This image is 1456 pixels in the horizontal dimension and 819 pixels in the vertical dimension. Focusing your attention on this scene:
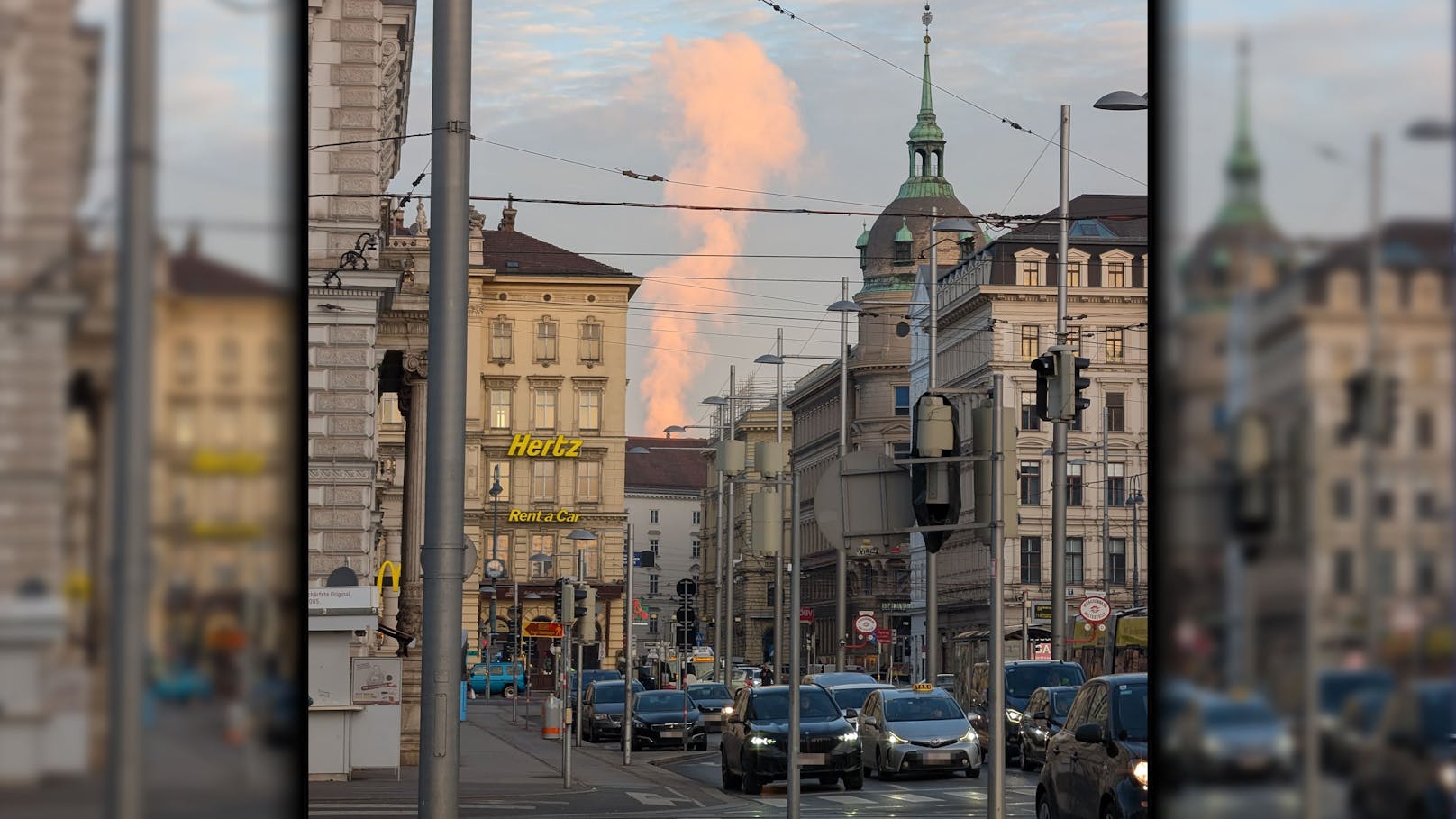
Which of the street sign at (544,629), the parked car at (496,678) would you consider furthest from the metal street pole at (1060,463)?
the parked car at (496,678)

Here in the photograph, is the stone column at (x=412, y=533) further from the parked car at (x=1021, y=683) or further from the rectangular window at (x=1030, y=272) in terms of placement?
the rectangular window at (x=1030, y=272)

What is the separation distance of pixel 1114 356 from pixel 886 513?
77.5m

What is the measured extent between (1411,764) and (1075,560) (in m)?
89.6

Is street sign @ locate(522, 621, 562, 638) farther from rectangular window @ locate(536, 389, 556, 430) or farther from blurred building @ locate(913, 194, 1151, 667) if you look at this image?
rectangular window @ locate(536, 389, 556, 430)

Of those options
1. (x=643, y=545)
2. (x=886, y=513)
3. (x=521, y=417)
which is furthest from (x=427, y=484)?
(x=643, y=545)

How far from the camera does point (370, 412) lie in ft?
110

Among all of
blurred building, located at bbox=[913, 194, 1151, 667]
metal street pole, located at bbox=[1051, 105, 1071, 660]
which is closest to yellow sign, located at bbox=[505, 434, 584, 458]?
blurred building, located at bbox=[913, 194, 1151, 667]

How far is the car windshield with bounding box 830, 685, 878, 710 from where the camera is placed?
3791 cm

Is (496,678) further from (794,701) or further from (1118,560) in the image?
(794,701)

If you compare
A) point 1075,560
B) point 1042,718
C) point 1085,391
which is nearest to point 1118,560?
point 1075,560

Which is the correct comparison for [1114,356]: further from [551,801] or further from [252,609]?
→ [252,609]

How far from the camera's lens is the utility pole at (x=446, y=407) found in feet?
34.8

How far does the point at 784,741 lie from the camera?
29.8 m

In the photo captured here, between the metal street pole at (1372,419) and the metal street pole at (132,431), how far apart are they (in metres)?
1.90
